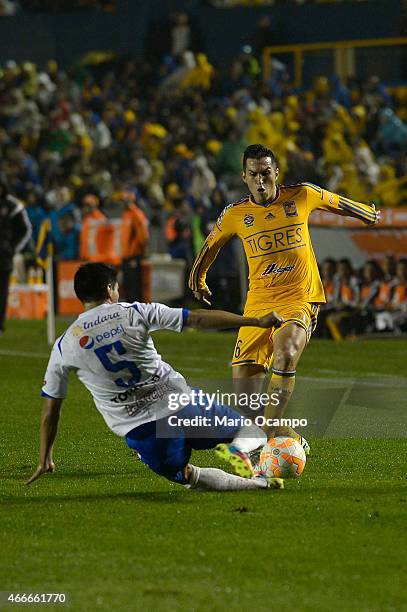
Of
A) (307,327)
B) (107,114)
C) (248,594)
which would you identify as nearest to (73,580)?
(248,594)

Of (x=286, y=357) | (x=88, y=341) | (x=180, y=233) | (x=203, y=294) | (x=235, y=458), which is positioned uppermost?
(x=180, y=233)

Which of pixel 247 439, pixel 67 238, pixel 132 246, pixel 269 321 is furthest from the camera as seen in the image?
pixel 67 238

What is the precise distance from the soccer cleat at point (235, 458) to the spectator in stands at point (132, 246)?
1430 centimetres

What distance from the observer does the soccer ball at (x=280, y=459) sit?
24.8 feet

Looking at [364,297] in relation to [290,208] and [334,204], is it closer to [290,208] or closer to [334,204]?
[334,204]

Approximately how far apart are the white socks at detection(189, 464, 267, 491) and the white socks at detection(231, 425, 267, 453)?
0.71 feet

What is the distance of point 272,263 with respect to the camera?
8711mm

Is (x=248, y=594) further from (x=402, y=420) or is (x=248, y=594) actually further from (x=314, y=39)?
(x=314, y=39)

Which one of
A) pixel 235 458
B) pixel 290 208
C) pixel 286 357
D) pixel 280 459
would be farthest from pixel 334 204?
pixel 235 458

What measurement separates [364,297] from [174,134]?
442 inches

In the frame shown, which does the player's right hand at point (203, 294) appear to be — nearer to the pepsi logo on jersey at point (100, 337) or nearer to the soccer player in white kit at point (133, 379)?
the soccer player in white kit at point (133, 379)

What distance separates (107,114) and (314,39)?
486cm

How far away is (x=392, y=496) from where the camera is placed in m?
7.11

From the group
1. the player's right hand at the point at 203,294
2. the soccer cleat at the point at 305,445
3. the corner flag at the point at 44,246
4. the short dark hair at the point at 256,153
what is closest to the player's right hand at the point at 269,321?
the soccer cleat at the point at 305,445
